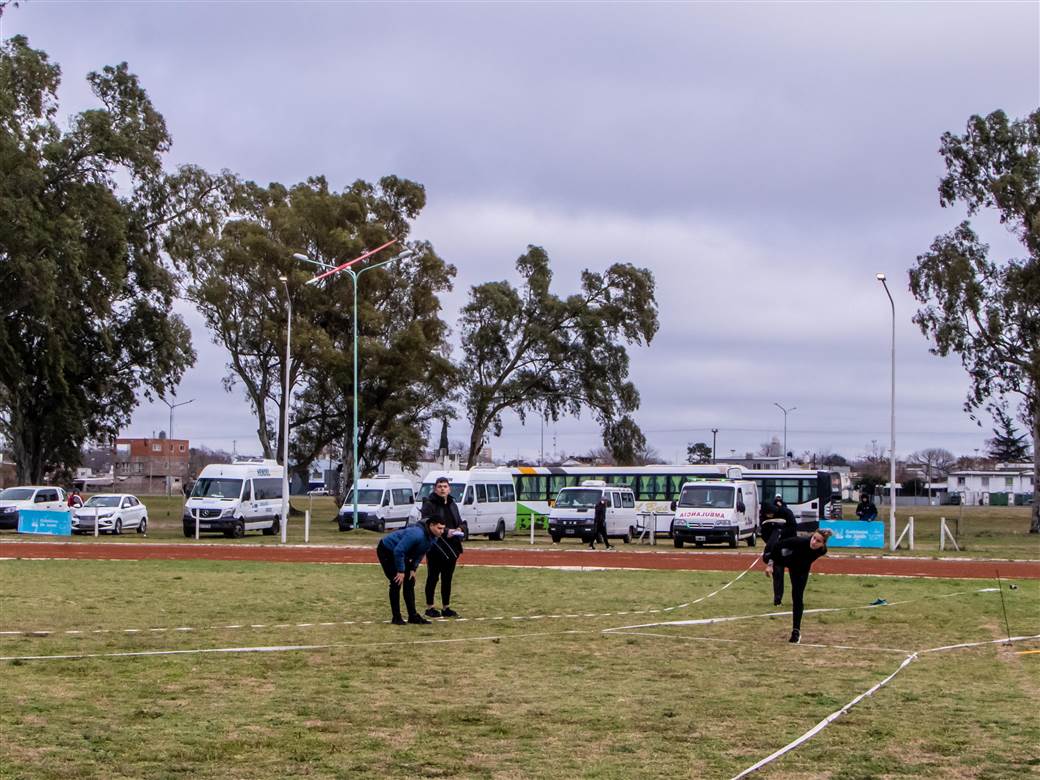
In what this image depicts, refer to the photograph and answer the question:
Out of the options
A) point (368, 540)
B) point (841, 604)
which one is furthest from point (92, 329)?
point (841, 604)

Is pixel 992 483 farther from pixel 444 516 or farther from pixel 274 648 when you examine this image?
pixel 274 648

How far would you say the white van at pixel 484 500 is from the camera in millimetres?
48188

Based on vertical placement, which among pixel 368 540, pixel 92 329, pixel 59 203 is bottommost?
pixel 368 540

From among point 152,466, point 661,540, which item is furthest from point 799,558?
point 152,466

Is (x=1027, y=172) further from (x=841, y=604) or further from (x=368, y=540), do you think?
(x=841, y=604)

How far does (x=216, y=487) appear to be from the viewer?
49000 millimetres

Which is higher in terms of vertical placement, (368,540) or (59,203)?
(59,203)

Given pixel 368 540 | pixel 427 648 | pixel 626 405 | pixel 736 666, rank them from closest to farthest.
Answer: pixel 736 666, pixel 427 648, pixel 368 540, pixel 626 405

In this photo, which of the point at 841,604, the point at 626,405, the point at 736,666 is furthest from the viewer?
the point at 626,405

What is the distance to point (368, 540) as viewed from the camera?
4656 cm

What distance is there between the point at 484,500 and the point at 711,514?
9239 millimetres

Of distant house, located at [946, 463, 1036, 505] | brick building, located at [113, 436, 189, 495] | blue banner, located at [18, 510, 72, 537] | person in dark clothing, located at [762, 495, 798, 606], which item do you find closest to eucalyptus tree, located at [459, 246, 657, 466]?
blue banner, located at [18, 510, 72, 537]

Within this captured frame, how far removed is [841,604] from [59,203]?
→ 43.1 metres

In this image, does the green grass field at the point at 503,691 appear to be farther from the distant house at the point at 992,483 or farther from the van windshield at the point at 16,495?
the distant house at the point at 992,483
